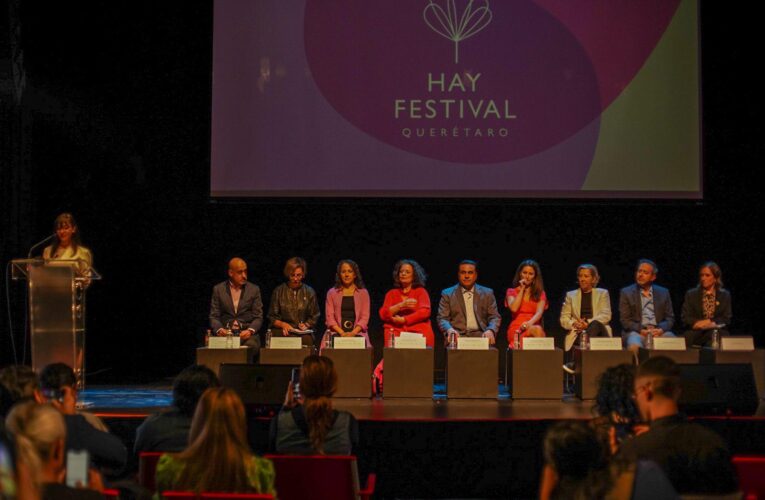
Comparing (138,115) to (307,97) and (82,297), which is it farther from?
(82,297)

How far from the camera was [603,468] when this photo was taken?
232 centimetres

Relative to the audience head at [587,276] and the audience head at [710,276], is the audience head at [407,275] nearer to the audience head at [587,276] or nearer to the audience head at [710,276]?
the audience head at [587,276]

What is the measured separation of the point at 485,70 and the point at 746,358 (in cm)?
293

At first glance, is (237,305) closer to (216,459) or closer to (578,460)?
(216,459)

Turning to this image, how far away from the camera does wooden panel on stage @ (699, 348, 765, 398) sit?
621 cm

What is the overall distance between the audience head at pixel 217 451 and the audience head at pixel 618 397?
129 cm

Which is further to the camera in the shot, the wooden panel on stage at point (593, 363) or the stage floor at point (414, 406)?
the wooden panel on stage at point (593, 363)

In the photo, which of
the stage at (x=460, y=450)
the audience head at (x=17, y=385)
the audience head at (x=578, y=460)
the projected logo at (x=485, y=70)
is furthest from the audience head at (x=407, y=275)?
the audience head at (x=578, y=460)

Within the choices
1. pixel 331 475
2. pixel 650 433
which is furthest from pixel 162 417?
pixel 650 433

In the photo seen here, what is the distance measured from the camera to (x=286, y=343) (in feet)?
20.6

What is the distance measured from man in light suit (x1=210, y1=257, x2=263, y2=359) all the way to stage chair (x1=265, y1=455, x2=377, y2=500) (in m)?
3.69

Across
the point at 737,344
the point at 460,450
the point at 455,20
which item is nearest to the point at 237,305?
the point at 460,450

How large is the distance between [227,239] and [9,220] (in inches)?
67.8

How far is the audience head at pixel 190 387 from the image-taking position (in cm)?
340
